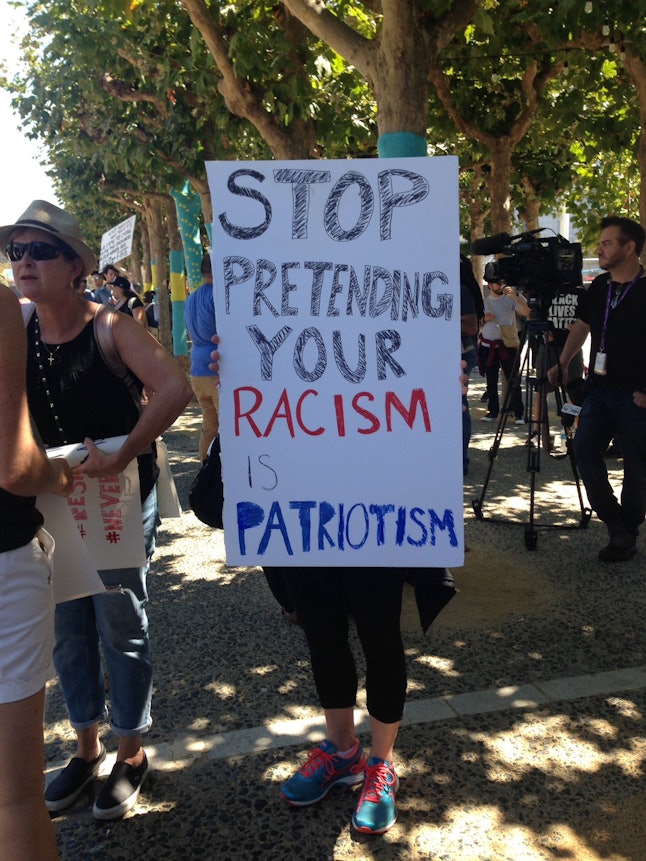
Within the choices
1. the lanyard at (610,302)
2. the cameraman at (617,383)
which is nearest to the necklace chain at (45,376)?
the cameraman at (617,383)

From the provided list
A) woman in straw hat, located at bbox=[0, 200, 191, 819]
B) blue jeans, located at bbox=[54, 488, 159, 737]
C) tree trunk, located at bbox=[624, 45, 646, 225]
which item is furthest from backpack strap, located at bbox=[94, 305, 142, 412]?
tree trunk, located at bbox=[624, 45, 646, 225]

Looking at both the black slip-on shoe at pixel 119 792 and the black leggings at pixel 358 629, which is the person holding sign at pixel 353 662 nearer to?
the black leggings at pixel 358 629

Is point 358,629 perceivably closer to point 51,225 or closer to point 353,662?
point 353,662

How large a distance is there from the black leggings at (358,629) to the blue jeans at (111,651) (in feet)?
1.67

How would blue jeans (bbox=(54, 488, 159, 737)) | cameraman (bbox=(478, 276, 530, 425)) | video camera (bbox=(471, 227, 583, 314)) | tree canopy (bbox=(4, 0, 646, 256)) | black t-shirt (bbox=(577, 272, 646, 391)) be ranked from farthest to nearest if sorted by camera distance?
cameraman (bbox=(478, 276, 530, 425)) < tree canopy (bbox=(4, 0, 646, 256)) < video camera (bbox=(471, 227, 583, 314)) < black t-shirt (bbox=(577, 272, 646, 391)) < blue jeans (bbox=(54, 488, 159, 737))

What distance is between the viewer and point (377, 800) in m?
2.46

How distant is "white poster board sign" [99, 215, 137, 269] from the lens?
10.4 m

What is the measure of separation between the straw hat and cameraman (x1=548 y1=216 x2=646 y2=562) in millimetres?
3251

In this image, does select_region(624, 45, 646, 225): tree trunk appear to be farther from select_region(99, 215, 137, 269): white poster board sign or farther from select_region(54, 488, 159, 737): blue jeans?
select_region(54, 488, 159, 737): blue jeans

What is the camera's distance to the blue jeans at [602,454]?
466cm

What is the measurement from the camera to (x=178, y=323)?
1412cm

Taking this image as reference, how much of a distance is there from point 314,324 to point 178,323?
1212 cm

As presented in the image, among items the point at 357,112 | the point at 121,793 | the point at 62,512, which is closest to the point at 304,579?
the point at 62,512

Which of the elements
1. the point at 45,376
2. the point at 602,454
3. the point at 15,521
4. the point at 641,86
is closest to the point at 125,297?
the point at 641,86
